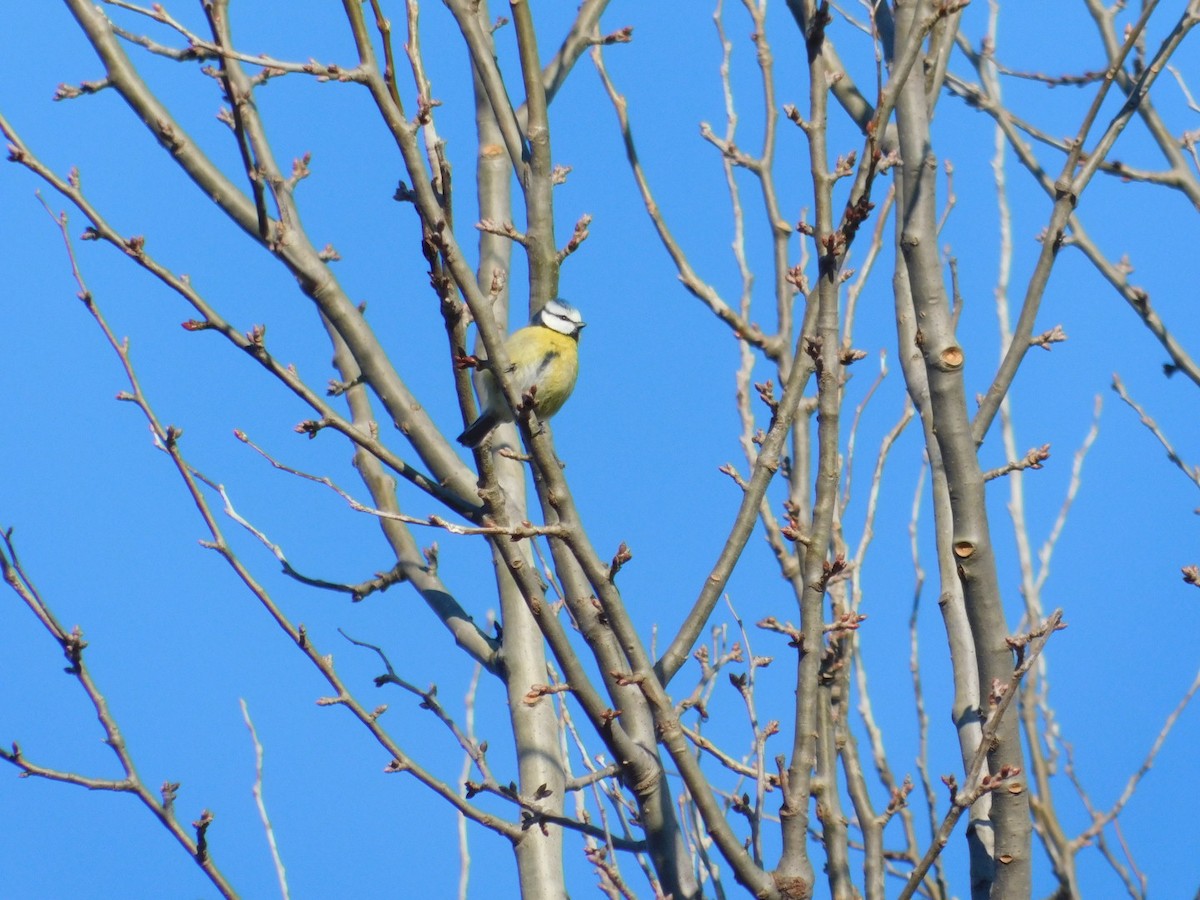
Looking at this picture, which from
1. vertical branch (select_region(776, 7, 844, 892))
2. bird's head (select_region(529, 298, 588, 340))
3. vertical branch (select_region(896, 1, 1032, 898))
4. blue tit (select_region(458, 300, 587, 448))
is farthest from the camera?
blue tit (select_region(458, 300, 587, 448))

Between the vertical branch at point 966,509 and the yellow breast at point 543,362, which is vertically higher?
the yellow breast at point 543,362

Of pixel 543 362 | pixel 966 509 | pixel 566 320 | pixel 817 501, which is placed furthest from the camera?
pixel 566 320

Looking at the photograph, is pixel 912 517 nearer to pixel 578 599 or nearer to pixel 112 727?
pixel 578 599

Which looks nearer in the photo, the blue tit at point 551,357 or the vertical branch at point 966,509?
the vertical branch at point 966,509

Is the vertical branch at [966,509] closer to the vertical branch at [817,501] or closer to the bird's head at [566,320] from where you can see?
the vertical branch at [817,501]

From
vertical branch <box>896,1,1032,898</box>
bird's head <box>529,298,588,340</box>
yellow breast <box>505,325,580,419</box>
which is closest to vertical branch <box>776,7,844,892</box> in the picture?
vertical branch <box>896,1,1032,898</box>

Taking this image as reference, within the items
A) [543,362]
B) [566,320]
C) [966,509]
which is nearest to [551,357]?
[543,362]

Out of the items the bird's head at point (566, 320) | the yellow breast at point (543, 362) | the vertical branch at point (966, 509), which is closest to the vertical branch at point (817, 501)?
the vertical branch at point (966, 509)

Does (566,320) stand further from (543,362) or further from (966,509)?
(966,509)

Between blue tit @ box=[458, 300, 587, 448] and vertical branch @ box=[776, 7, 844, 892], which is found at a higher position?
blue tit @ box=[458, 300, 587, 448]

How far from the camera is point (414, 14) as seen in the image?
2.21 meters

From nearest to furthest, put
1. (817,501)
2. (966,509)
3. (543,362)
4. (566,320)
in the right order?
(817,501) → (966,509) → (543,362) → (566,320)

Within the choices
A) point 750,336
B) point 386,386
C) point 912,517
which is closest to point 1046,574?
point 912,517

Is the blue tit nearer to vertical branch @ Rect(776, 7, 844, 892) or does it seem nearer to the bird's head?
the bird's head
